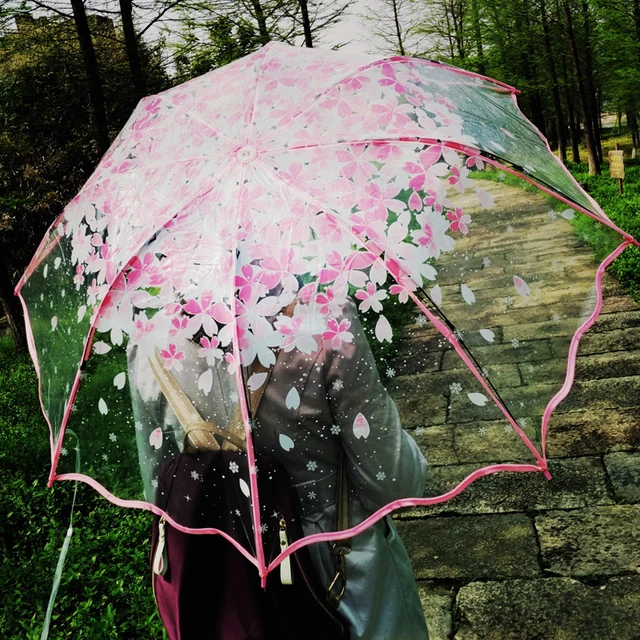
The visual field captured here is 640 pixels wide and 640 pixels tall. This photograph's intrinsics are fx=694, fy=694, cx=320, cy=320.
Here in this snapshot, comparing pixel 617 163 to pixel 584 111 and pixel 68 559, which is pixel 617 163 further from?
pixel 68 559

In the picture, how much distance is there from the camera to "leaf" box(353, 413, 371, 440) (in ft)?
5.64

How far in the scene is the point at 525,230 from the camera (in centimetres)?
179

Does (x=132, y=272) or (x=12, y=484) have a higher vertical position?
(x=132, y=272)

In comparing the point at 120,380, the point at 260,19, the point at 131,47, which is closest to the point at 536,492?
the point at 120,380

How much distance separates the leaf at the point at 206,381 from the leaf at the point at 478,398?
2.10 ft

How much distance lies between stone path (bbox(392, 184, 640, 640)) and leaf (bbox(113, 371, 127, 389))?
734 mm

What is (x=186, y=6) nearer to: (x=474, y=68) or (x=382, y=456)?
(x=382, y=456)

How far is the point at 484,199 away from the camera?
5.87 ft

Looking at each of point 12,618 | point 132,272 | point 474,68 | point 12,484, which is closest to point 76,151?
point 12,484

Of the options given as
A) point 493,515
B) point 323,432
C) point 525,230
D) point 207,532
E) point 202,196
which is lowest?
point 493,515

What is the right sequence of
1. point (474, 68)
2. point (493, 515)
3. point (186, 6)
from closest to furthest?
point (493, 515), point (186, 6), point (474, 68)

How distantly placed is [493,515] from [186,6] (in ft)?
21.7

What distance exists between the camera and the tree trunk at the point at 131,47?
7297 millimetres

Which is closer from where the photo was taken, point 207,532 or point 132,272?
point 207,532
